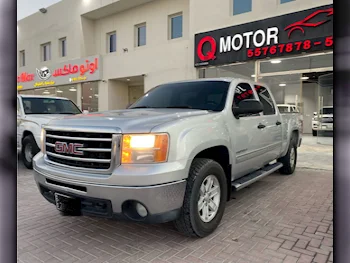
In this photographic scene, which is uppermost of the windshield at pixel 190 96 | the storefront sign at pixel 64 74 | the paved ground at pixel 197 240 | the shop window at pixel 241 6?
the shop window at pixel 241 6

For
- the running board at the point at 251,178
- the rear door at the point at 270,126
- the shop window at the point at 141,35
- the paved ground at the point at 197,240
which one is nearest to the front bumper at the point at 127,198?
the paved ground at the point at 197,240

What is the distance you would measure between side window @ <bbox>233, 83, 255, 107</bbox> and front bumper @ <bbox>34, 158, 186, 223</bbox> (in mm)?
1790

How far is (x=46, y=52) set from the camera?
21.2 m

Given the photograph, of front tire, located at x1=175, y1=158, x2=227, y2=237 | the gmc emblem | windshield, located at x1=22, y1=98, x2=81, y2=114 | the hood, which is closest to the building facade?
front tire, located at x1=175, y1=158, x2=227, y2=237

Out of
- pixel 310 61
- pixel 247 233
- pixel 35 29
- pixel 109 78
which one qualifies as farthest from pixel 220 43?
pixel 35 29

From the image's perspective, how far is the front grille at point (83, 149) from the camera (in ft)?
9.11

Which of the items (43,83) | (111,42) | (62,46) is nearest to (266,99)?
(111,42)

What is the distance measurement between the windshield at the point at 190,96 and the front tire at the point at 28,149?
3.43 metres

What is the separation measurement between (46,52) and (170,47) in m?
11.8

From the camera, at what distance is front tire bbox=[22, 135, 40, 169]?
21.8 feet

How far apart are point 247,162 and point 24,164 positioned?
5.59m

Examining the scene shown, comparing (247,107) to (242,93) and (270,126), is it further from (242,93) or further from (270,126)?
(270,126)

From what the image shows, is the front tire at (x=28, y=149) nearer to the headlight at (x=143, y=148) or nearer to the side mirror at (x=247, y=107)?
the headlight at (x=143, y=148)

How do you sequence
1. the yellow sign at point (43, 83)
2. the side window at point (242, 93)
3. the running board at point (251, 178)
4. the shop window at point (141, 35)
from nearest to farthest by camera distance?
1. the running board at point (251, 178)
2. the side window at point (242, 93)
3. the shop window at point (141, 35)
4. the yellow sign at point (43, 83)
